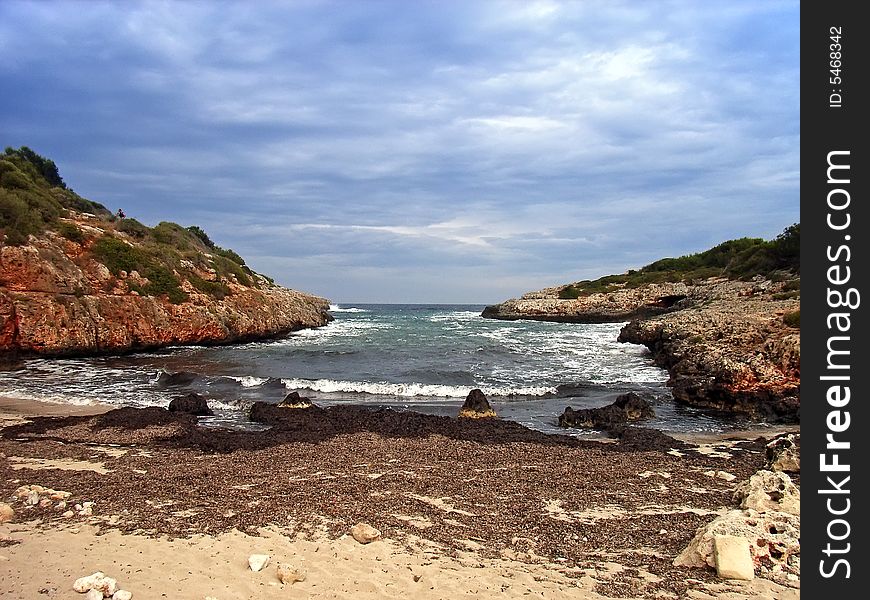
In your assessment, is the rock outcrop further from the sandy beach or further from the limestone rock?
the limestone rock

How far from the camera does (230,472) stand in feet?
28.9

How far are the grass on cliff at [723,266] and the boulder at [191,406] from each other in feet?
103

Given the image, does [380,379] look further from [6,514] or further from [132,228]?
[132,228]

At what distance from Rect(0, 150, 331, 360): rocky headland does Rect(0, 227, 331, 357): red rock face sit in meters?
0.05

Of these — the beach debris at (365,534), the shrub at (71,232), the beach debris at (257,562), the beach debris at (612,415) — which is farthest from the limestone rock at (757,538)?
the shrub at (71,232)

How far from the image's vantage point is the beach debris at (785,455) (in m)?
8.80

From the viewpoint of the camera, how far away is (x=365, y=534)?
5.94 meters

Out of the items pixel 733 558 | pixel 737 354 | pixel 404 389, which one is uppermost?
pixel 737 354

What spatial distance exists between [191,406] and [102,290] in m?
18.9

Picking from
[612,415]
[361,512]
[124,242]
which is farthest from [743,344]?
[124,242]

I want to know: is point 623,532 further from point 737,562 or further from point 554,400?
point 554,400

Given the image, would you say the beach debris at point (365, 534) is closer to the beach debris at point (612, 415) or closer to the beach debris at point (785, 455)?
the beach debris at point (785, 455)

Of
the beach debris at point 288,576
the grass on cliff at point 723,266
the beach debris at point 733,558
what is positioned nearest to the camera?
the beach debris at point 288,576
